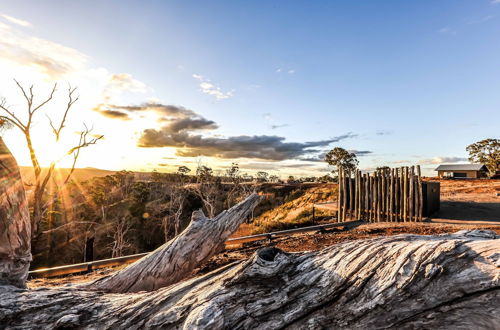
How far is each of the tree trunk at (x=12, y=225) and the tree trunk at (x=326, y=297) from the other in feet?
2.29

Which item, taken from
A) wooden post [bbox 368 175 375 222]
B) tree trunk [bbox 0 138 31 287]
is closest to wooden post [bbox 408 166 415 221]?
wooden post [bbox 368 175 375 222]

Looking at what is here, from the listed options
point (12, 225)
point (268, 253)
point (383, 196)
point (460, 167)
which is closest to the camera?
point (268, 253)

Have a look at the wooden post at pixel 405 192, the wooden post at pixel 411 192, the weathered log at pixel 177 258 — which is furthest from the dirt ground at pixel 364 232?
the weathered log at pixel 177 258

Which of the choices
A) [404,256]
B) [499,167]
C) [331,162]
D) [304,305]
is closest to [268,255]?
[304,305]

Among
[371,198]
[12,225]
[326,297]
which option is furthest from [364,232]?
[12,225]

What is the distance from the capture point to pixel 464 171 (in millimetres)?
50531

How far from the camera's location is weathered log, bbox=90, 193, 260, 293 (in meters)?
3.82

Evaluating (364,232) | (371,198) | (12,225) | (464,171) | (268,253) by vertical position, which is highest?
(464,171)

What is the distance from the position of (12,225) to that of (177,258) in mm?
2229

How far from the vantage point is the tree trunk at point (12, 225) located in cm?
328

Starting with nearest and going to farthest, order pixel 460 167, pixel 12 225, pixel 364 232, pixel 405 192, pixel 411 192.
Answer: pixel 12 225, pixel 364 232, pixel 411 192, pixel 405 192, pixel 460 167

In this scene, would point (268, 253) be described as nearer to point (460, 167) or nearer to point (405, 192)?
point (405, 192)

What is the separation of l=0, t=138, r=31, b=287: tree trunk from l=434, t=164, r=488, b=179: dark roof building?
6328 cm

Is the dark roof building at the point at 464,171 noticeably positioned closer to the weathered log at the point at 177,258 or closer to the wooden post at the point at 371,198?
the wooden post at the point at 371,198
